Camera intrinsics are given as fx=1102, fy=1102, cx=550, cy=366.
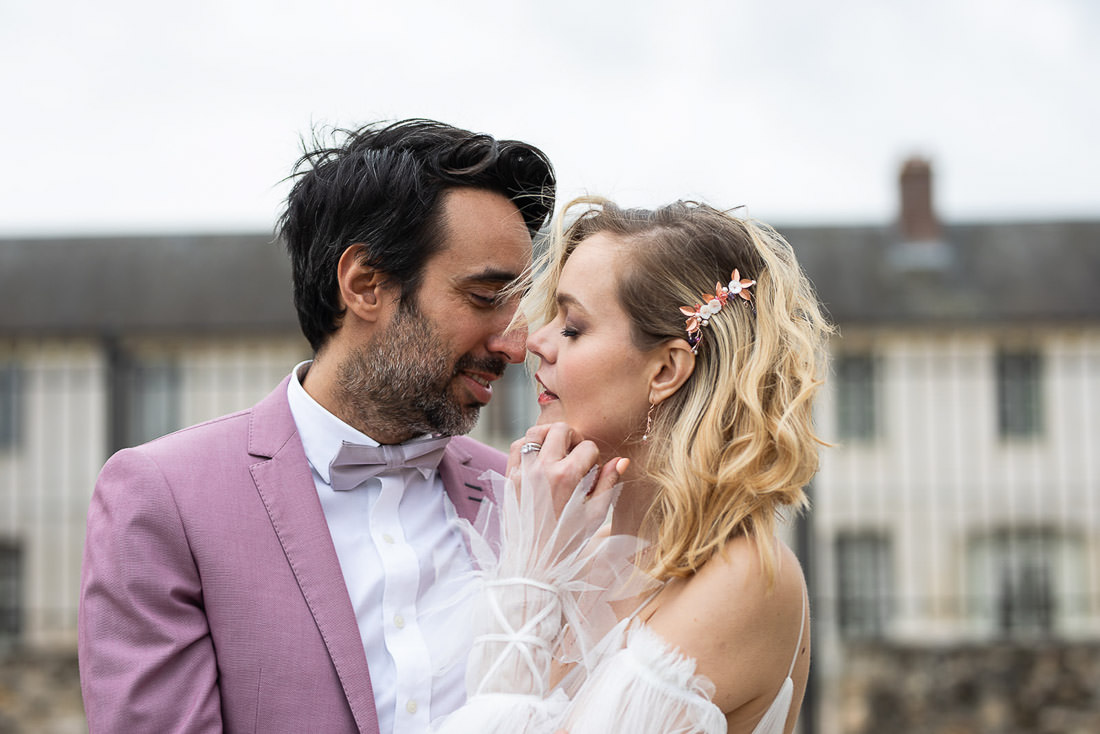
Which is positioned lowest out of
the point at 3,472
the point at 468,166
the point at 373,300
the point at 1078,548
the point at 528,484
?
the point at 1078,548

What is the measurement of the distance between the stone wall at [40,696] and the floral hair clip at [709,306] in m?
6.20

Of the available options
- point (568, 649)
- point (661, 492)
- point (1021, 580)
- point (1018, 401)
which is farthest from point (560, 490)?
point (1021, 580)

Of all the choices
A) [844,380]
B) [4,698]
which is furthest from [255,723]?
[844,380]

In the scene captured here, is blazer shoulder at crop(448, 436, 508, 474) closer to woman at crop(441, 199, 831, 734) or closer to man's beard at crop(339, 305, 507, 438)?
man's beard at crop(339, 305, 507, 438)

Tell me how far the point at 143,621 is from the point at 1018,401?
1479 centimetres

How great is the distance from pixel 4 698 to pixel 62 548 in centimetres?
824

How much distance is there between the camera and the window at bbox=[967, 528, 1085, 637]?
1433 centimetres

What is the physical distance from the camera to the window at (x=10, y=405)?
15.1 m

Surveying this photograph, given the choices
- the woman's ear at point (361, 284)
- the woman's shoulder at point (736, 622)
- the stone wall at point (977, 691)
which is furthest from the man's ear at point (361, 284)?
the stone wall at point (977, 691)

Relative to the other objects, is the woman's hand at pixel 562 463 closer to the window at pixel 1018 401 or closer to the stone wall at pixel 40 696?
the stone wall at pixel 40 696

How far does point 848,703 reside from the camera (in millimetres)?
7578

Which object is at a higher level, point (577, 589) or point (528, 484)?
point (528, 484)

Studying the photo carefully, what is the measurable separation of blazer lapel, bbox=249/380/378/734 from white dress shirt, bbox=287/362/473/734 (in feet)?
0.32

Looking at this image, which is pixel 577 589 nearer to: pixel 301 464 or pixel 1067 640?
pixel 301 464
